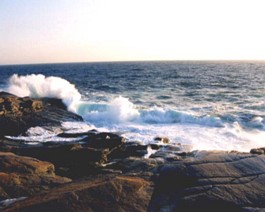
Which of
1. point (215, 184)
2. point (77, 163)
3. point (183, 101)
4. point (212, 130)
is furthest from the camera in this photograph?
point (183, 101)

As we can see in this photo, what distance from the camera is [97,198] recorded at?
228 inches

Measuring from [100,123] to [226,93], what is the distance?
18.5 meters

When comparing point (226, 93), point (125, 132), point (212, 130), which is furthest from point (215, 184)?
point (226, 93)

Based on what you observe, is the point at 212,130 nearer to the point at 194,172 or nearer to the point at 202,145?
the point at 202,145

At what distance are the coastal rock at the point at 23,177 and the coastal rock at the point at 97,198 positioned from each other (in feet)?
2.61

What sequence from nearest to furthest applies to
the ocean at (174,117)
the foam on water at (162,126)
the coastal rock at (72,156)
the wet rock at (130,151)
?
the coastal rock at (72,156), the wet rock at (130,151), the foam on water at (162,126), the ocean at (174,117)

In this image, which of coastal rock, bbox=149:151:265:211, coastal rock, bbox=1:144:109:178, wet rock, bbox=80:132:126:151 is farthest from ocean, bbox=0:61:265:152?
coastal rock, bbox=149:151:265:211

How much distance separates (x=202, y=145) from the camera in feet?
48.4

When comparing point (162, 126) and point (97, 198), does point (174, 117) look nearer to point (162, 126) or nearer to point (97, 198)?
point (162, 126)

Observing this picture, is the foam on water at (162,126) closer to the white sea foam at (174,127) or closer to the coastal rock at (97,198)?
the white sea foam at (174,127)

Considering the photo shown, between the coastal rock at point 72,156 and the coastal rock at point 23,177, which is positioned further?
the coastal rock at point 72,156

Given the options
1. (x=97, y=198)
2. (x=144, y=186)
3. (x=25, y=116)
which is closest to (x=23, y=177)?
(x=97, y=198)

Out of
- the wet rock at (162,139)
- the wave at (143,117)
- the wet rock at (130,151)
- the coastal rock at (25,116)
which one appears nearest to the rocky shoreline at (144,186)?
the wet rock at (130,151)

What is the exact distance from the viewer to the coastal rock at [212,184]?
220 inches
